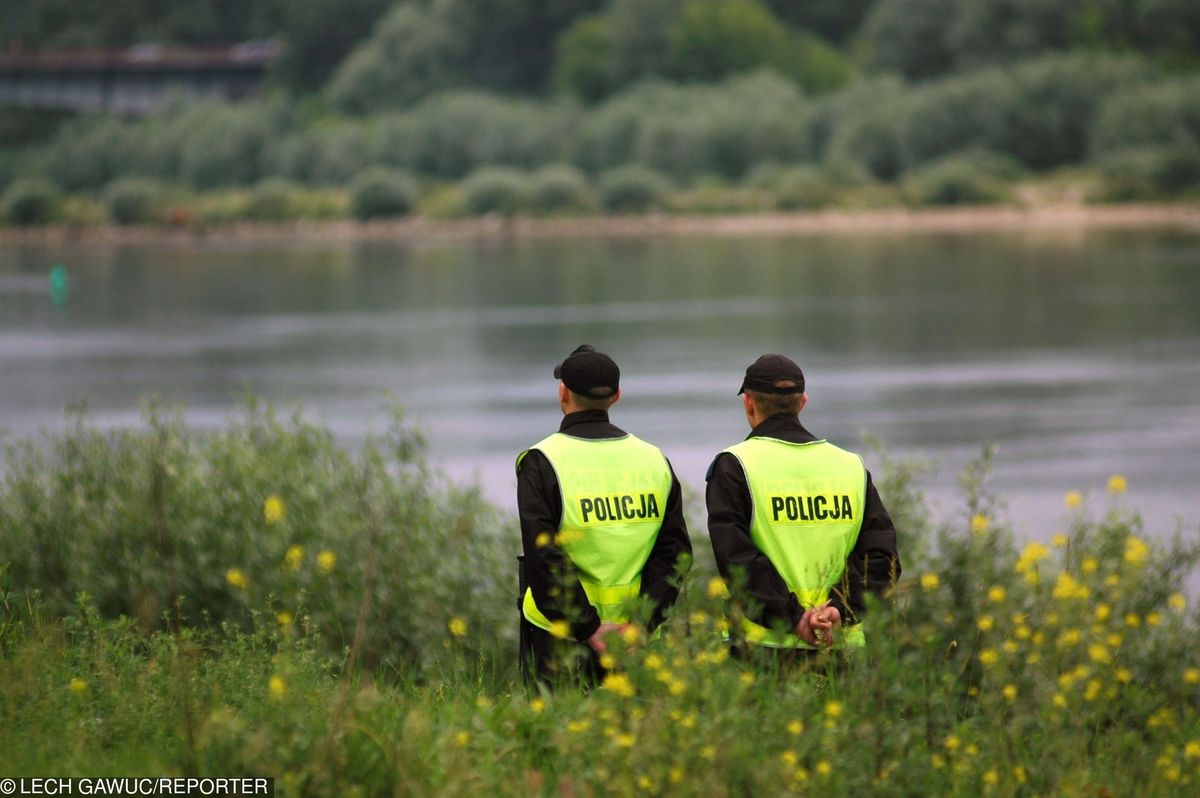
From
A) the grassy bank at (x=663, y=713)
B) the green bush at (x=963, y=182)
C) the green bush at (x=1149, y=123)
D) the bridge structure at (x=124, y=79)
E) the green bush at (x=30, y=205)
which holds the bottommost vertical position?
the grassy bank at (x=663, y=713)

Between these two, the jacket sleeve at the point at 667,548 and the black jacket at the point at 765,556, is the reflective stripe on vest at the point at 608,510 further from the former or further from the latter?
the black jacket at the point at 765,556

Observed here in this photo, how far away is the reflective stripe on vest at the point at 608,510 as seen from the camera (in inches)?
271

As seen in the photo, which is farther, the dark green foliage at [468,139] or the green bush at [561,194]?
the dark green foliage at [468,139]

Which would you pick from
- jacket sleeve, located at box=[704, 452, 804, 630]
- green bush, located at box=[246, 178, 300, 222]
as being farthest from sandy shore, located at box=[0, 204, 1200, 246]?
jacket sleeve, located at box=[704, 452, 804, 630]

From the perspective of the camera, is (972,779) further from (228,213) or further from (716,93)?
(716,93)

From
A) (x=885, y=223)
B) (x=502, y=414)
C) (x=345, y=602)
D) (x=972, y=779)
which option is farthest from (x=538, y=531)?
(x=885, y=223)

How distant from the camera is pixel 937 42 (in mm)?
127188

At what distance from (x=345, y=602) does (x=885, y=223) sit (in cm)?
7785

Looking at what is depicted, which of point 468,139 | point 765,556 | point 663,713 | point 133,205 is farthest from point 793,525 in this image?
point 468,139

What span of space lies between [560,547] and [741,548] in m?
0.66

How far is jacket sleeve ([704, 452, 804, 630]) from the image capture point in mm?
6734

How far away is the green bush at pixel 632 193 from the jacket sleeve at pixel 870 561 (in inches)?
3417

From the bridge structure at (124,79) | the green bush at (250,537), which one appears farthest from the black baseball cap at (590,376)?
the bridge structure at (124,79)

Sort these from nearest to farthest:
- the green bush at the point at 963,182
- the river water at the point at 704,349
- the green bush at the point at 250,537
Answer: the green bush at the point at 250,537
the river water at the point at 704,349
the green bush at the point at 963,182
